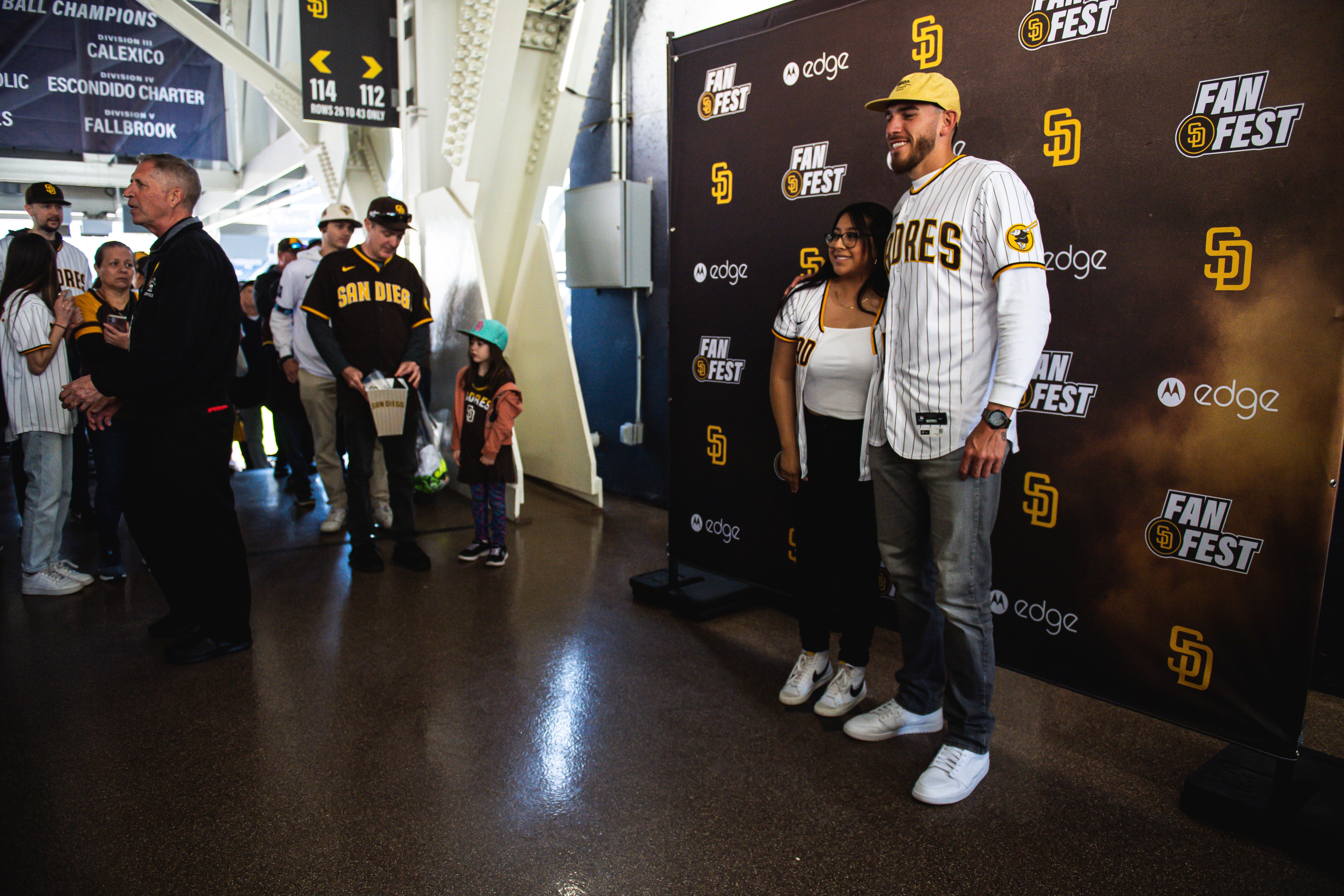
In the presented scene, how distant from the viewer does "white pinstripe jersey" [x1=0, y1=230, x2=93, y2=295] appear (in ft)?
14.7

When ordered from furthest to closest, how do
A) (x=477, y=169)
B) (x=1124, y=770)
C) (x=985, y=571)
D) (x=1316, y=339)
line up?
(x=477, y=169) < (x=1124, y=770) < (x=985, y=571) < (x=1316, y=339)

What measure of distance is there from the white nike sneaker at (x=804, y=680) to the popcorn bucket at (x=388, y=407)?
2.44 metres

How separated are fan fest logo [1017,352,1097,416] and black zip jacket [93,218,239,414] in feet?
9.63

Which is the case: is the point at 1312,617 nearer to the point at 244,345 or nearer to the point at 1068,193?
the point at 1068,193

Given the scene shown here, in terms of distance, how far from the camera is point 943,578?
2402mm

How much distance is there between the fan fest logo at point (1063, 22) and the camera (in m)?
2.53

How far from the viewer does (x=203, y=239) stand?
10.5 feet

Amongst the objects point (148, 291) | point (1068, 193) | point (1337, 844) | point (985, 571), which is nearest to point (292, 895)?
point (985, 571)

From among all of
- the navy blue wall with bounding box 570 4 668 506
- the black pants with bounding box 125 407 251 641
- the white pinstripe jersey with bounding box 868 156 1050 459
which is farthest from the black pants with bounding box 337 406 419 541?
the white pinstripe jersey with bounding box 868 156 1050 459

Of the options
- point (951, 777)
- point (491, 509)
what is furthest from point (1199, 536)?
point (491, 509)

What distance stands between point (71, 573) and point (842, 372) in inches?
157

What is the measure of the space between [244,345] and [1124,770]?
5965 mm

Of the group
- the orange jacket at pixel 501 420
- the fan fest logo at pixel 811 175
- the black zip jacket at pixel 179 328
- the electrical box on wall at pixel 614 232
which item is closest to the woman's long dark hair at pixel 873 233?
the fan fest logo at pixel 811 175

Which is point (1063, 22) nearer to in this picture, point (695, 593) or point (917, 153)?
point (917, 153)
